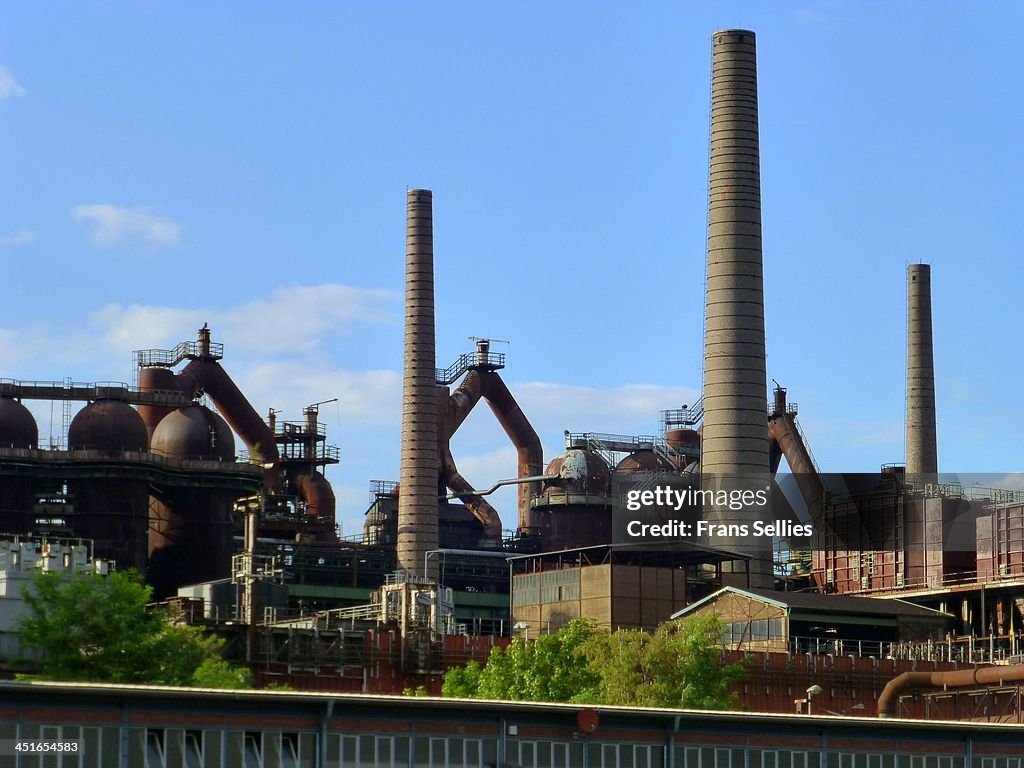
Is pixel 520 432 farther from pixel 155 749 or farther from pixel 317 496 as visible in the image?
pixel 155 749

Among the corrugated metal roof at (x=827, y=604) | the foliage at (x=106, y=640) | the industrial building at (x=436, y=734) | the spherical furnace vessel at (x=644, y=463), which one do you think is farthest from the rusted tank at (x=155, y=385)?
the industrial building at (x=436, y=734)

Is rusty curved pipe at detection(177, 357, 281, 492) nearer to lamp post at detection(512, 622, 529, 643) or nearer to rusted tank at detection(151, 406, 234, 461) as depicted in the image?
rusted tank at detection(151, 406, 234, 461)

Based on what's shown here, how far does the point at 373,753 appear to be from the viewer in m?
32.8

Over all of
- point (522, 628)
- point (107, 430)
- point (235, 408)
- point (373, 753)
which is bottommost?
point (373, 753)

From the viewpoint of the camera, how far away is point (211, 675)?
49875 mm

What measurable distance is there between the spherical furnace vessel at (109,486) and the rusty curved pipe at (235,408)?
12.2 metres

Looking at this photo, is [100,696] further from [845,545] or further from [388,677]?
[845,545]

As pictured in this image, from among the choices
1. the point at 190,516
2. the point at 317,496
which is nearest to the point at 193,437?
the point at 190,516

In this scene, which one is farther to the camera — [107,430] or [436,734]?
[107,430]

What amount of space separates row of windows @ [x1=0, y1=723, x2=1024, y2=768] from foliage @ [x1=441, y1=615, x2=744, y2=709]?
19609 millimetres

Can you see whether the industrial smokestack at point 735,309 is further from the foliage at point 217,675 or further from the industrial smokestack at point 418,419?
the foliage at point 217,675

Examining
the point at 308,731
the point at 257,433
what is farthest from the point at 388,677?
the point at 257,433

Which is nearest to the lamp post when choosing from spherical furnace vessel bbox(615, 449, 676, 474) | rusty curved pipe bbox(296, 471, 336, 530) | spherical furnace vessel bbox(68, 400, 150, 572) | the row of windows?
spherical furnace vessel bbox(68, 400, 150, 572)

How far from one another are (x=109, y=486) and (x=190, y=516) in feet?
14.4
